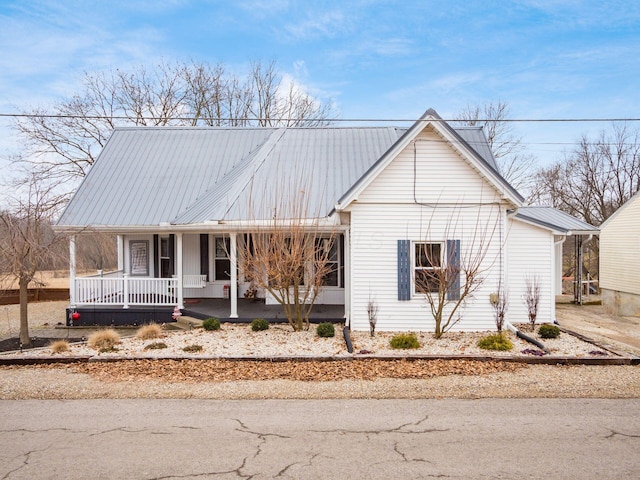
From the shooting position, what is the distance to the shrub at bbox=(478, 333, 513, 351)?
1020 centimetres

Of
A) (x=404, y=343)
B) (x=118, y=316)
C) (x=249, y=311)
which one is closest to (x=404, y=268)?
(x=404, y=343)

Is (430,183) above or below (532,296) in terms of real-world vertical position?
above

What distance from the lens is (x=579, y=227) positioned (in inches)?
651

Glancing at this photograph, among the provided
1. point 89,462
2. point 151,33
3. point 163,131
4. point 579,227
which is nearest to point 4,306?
point 163,131

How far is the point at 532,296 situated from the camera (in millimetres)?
13273

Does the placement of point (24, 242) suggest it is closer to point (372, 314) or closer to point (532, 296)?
point (372, 314)

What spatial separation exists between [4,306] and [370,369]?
20.2 meters

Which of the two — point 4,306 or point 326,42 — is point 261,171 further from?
point 4,306

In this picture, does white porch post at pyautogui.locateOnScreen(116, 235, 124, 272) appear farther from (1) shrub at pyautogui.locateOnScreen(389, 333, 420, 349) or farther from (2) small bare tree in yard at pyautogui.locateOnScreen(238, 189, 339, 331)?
(1) shrub at pyautogui.locateOnScreen(389, 333, 420, 349)

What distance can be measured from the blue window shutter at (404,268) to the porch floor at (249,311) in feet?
6.94

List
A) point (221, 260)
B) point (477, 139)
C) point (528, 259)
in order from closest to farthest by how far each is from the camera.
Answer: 1. point (528, 259)
2. point (221, 260)
3. point (477, 139)

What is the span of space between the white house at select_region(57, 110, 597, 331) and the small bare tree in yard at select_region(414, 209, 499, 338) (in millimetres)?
58

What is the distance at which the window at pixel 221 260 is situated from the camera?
16.6 metres

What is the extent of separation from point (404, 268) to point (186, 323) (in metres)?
6.44
